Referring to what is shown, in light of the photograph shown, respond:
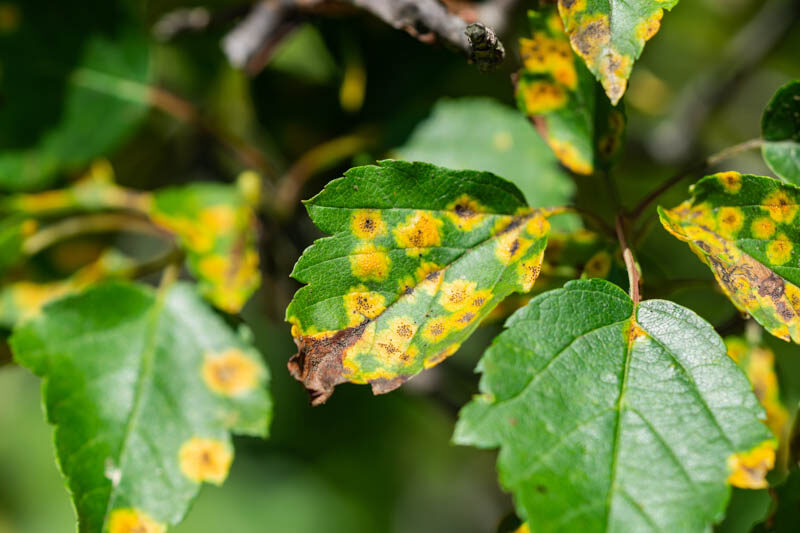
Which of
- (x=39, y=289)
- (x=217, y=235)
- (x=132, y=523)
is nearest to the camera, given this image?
(x=132, y=523)

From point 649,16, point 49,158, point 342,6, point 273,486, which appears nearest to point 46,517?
point 273,486

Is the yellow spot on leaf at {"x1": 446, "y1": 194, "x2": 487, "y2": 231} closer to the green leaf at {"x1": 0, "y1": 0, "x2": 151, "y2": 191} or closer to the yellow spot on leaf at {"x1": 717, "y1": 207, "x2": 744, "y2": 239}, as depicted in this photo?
the yellow spot on leaf at {"x1": 717, "y1": 207, "x2": 744, "y2": 239}

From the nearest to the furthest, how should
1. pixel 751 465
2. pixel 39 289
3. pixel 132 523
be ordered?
pixel 751 465, pixel 132 523, pixel 39 289

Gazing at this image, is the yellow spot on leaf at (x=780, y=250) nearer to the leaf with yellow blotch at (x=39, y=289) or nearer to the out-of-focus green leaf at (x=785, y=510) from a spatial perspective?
the out-of-focus green leaf at (x=785, y=510)

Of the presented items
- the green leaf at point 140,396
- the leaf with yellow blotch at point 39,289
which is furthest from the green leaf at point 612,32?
the leaf with yellow blotch at point 39,289

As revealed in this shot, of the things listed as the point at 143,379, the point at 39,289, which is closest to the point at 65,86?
the point at 39,289

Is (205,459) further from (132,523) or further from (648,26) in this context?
(648,26)

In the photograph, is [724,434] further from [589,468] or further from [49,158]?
[49,158]
